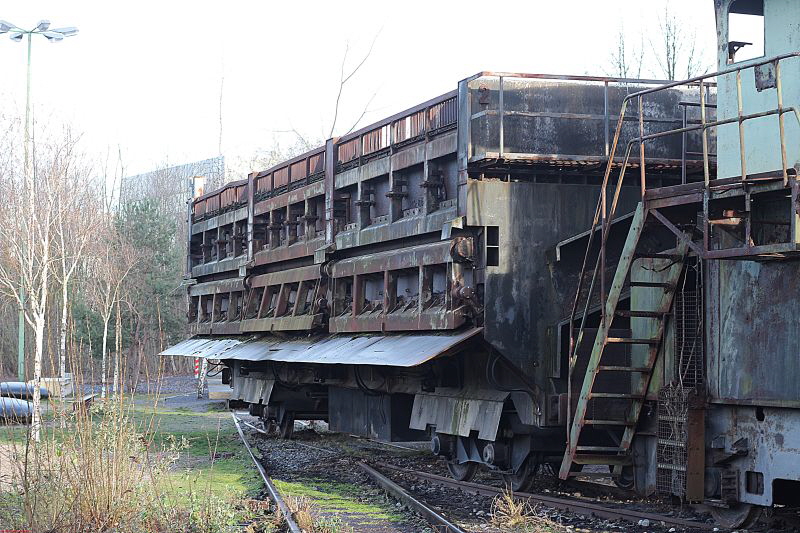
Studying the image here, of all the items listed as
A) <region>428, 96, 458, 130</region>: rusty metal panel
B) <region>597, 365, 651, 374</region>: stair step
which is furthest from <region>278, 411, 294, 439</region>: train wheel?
<region>597, 365, 651, 374</region>: stair step

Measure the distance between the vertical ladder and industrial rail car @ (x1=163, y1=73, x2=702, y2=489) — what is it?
863 mm

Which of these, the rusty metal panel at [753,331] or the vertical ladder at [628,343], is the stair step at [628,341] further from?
the rusty metal panel at [753,331]

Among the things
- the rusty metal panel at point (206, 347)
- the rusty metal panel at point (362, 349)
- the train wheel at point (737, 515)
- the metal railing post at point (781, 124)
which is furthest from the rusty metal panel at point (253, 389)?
the metal railing post at point (781, 124)

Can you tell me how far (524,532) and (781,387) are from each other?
247cm

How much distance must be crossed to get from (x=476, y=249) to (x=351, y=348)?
2.83 meters

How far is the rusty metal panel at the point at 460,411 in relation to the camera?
11788 millimetres

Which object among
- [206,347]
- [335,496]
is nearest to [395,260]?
[335,496]

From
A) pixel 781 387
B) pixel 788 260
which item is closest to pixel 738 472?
pixel 781 387

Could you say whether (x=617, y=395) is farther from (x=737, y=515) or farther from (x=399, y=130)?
(x=399, y=130)

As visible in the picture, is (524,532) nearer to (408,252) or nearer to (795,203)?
(795,203)

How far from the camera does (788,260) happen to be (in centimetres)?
870

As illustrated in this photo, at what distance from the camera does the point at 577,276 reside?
12023 millimetres

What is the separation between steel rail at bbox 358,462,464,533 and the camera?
368 inches

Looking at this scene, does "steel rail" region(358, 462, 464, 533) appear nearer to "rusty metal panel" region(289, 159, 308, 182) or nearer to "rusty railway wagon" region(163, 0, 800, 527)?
"rusty railway wagon" region(163, 0, 800, 527)
